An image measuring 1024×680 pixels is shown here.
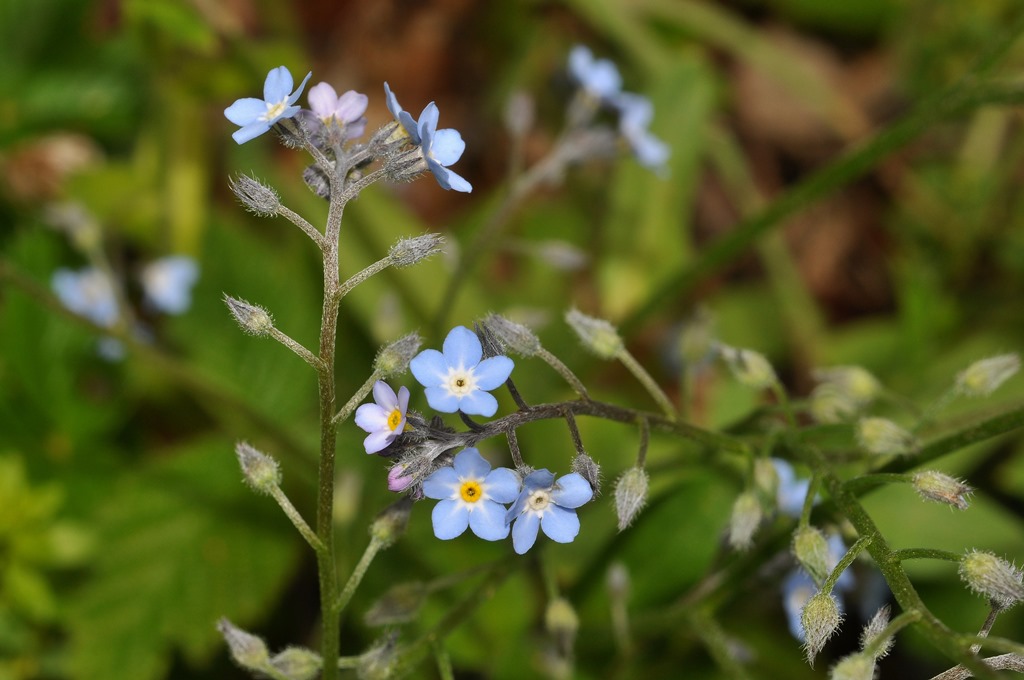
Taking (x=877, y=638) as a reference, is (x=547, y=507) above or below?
above

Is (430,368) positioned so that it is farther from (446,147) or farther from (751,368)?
(751,368)

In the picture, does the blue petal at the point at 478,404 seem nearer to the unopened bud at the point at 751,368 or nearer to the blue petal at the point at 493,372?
the blue petal at the point at 493,372

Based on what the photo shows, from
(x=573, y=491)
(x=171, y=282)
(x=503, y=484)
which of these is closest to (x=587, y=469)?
(x=573, y=491)

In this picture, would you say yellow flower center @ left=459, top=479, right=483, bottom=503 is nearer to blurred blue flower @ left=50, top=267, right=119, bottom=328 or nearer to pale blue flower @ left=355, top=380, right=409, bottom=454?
pale blue flower @ left=355, top=380, right=409, bottom=454

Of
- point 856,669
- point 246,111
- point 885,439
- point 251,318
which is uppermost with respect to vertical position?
point 246,111

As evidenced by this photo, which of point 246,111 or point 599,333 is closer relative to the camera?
point 246,111

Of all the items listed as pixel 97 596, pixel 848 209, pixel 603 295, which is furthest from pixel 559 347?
pixel 848 209

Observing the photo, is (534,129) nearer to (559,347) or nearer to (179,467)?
(559,347)

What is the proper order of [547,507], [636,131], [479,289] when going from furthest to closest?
[479,289] < [636,131] < [547,507]
